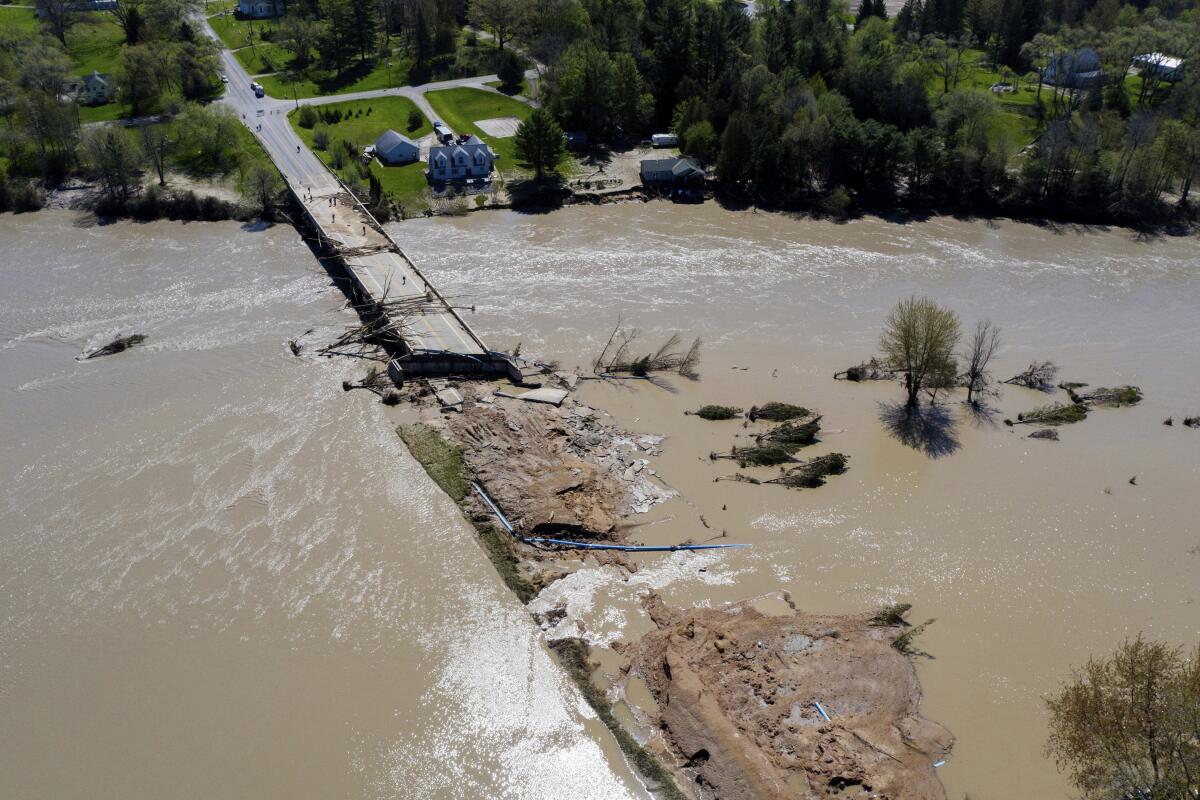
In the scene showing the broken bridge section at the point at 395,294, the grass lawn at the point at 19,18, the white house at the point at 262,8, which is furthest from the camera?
the white house at the point at 262,8

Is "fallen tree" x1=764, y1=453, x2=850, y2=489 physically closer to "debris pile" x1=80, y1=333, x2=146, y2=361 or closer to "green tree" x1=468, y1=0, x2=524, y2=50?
"debris pile" x1=80, y1=333, x2=146, y2=361

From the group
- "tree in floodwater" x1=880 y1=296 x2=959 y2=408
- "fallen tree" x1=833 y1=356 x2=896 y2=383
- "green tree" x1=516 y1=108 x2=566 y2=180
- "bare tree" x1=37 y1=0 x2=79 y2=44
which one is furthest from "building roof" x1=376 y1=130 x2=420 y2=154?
"bare tree" x1=37 y1=0 x2=79 y2=44

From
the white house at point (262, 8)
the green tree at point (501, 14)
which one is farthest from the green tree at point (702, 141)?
the white house at point (262, 8)

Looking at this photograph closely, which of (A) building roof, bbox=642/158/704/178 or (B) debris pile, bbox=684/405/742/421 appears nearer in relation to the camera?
(B) debris pile, bbox=684/405/742/421

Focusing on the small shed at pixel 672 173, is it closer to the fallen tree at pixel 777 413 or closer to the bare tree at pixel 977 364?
the bare tree at pixel 977 364

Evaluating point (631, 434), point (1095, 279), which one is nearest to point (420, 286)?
point (631, 434)

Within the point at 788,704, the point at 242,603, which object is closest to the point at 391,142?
the point at 242,603
